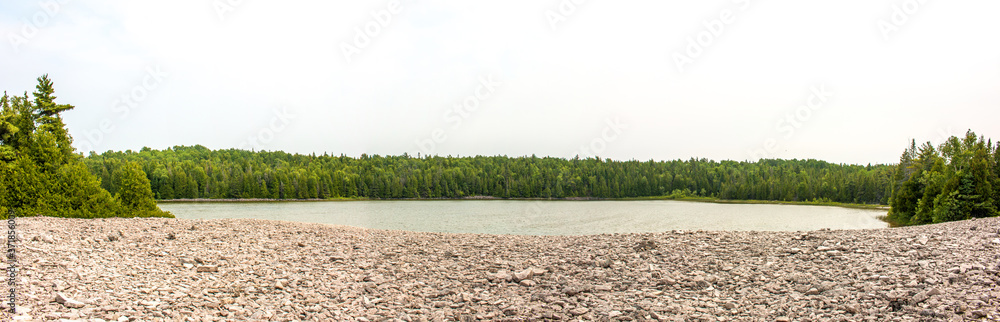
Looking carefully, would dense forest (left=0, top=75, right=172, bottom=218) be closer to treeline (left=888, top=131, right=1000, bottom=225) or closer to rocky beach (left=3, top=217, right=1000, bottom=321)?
rocky beach (left=3, top=217, right=1000, bottom=321)

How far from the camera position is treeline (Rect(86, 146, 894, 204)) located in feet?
325

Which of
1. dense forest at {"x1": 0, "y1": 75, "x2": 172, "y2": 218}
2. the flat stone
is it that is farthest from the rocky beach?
dense forest at {"x1": 0, "y1": 75, "x2": 172, "y2": 218}

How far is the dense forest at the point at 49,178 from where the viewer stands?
58.7 ft

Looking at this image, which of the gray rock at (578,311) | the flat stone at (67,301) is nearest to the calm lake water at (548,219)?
the gray rock at (578,311)

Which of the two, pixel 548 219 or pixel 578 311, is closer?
pixel 578 311

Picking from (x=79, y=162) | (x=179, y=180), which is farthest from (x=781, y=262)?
(x=179, y=180)

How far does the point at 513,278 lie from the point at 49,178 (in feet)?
64.6

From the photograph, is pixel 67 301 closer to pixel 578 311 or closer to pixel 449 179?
pixel 578 311

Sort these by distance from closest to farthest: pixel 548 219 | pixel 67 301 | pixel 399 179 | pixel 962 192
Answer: pixel 67 301, pixel 962 192, pixel 548 219, pixel 399 179

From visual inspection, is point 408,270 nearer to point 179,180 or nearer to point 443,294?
point 443,294

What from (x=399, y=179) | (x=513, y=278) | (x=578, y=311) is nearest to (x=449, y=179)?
(x=399, y=179)

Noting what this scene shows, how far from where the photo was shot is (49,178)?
61.4 feet

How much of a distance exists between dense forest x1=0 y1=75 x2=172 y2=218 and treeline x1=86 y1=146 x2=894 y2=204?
80236mm

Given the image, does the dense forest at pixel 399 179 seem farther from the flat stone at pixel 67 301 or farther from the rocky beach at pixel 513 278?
the flat stone at pixel 67 301
